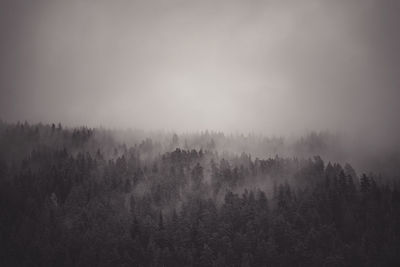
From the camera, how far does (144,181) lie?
197000 millimetres

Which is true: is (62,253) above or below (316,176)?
below

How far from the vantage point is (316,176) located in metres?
192

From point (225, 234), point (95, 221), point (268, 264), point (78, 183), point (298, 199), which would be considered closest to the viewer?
point (268, 264)

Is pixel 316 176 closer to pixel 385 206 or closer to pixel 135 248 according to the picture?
pixel 385 206

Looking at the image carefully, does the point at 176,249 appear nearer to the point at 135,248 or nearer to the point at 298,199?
the point at 135,248

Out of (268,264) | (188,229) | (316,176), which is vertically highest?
(316,176)

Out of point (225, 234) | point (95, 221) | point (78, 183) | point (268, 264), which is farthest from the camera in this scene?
point (78, 183)

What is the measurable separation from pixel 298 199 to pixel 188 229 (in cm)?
5095

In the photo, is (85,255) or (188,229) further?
(188,229)

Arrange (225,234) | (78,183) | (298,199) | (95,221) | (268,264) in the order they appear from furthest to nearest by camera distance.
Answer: (78,183) < (298,199) < (95,221) < (225,234) < (268,264)

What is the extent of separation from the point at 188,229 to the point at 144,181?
56.8m

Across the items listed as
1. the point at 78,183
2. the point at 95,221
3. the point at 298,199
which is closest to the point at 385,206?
the point at 298,199

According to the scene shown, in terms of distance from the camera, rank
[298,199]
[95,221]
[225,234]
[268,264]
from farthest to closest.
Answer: [298,199], [95,221], [225,234], [268,264]

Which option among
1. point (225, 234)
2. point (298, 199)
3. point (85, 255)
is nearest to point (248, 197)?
point (298, 199)
